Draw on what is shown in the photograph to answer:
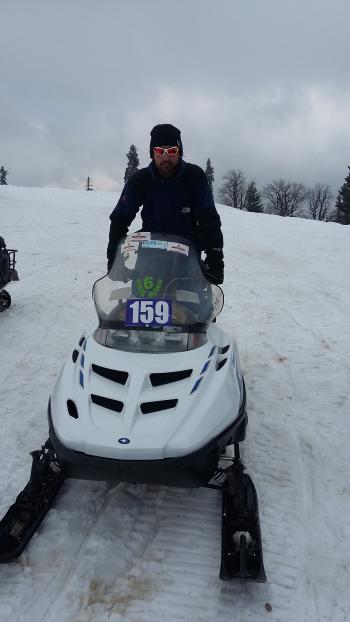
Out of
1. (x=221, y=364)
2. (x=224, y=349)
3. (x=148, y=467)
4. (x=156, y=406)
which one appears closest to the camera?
(x=148, y=467)

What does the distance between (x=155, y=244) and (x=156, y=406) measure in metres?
1.49

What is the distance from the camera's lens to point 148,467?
2.35 metres

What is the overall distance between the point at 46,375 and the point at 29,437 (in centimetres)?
131

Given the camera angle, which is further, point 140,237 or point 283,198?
point 283,198

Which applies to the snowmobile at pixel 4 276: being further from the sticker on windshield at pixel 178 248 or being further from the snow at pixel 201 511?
the sticker on windshield at pixel 178 248

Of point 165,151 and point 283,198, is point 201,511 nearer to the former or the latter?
point 165,151

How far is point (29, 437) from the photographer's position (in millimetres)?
3748

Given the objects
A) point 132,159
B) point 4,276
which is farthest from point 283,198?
point 4,276

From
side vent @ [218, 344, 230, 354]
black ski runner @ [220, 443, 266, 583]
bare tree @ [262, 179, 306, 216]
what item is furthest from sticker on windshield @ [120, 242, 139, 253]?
bare tree @ [262, 179, 306, 216]

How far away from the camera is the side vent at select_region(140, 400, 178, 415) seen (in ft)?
8.60

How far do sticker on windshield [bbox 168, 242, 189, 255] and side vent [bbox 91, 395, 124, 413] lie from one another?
4.71 ft

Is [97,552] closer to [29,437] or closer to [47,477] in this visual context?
[47,477]

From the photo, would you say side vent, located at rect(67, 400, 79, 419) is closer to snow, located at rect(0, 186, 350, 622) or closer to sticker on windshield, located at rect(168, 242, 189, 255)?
snow, located at rect(0, 186, 350, 622)

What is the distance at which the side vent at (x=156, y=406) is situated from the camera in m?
2.62
